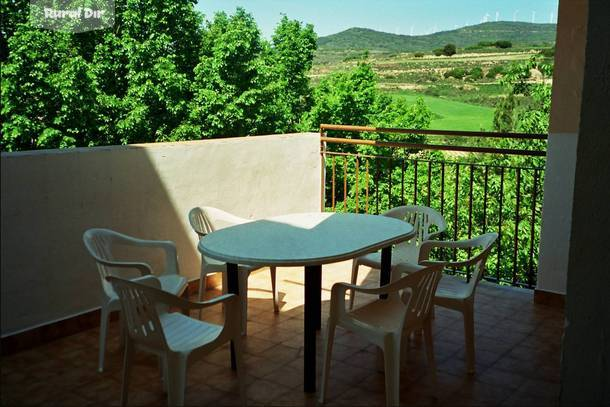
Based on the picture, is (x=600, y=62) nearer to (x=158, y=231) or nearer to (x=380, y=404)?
(x=380, y=404)

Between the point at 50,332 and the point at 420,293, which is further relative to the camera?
the point at 50,332

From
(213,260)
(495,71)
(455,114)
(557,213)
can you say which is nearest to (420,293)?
(213,260)

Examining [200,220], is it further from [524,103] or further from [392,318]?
[524,103]

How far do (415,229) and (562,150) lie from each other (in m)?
1.15

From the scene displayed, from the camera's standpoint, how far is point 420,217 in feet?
13.1

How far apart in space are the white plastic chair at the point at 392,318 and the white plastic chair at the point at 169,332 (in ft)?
1.54

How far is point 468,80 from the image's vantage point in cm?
2480

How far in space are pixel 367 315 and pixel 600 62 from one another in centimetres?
163

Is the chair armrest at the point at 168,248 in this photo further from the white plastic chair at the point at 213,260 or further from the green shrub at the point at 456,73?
the green shrub at the point at 456,73

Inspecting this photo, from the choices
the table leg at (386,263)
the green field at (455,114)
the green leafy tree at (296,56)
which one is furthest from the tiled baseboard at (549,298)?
the green leafy tree at (296,56)

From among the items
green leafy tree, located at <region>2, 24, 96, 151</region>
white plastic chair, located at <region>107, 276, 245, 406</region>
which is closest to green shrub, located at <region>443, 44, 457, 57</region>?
green leafy tree, located at <region>2, 24, 96, 151</region>

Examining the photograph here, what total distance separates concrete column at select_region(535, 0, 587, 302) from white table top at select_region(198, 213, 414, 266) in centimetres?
129

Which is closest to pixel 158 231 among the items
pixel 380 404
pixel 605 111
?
pixel 380 404

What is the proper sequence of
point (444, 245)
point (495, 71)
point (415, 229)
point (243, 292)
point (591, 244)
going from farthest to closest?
point (495, 71)
point (415, 229)
point (243, 292)
point (444, 245)
point (591, 244)
